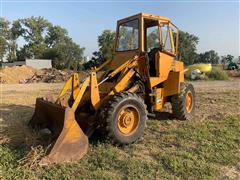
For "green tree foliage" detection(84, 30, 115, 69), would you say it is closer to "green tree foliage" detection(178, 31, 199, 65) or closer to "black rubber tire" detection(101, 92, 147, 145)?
"green tree foliage" detection(178, 31, 199, 65)

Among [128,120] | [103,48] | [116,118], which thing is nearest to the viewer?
[116,118]

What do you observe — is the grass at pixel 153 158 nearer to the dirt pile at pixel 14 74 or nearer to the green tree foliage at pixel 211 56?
the dirt pile at pixel 14 74

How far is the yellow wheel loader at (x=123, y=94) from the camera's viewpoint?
4605mm

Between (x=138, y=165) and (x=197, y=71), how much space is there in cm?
1772

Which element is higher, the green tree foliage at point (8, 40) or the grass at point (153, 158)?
the green tree foliage at point (8, 40)

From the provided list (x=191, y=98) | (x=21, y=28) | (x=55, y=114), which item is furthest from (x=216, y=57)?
(x=55, y=114)

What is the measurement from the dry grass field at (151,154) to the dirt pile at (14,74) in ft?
60.7

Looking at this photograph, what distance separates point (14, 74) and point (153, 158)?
78.6ft

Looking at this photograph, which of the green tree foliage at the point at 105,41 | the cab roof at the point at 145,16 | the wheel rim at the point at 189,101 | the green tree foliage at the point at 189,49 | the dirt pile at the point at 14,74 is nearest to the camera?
the cab roof at the point at 145,16

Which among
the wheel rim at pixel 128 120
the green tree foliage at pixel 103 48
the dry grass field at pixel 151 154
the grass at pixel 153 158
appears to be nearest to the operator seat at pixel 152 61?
the dry grass field at pixel 151 154

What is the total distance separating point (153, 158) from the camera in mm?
4652

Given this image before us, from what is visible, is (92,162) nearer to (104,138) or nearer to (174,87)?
(104,138)

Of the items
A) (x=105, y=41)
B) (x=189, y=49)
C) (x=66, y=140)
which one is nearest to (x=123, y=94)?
(x=66, y=140)

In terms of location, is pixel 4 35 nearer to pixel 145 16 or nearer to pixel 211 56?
pixel 211 56
